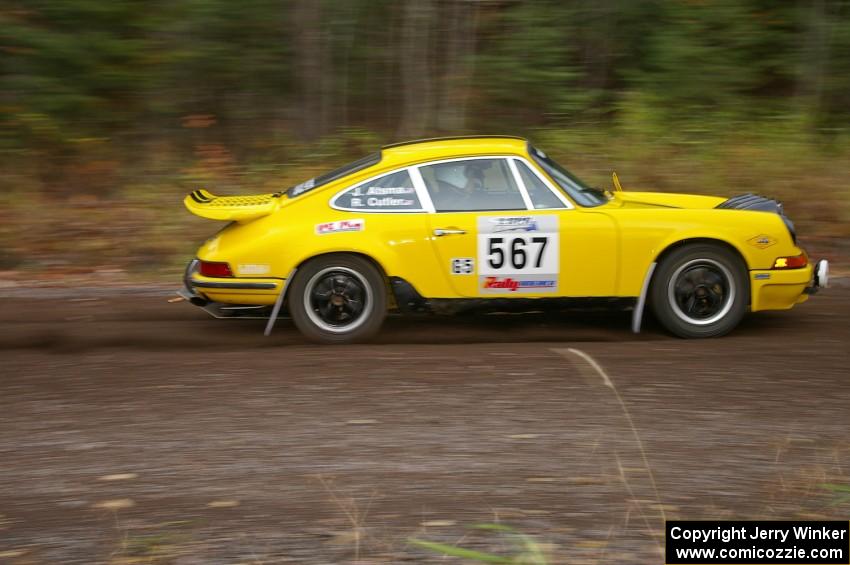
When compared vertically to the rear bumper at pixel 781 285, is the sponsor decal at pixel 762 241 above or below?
above

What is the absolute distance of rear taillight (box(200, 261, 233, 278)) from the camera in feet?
23.7

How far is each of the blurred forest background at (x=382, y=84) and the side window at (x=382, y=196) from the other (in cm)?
522

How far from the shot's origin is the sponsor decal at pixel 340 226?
23.6 feet

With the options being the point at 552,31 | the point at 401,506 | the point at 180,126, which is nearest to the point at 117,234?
the point at 180,126

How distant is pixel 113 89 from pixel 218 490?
1029 cm

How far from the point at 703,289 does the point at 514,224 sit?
1.48 metres

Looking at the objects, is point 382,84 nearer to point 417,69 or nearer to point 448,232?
point 417,69

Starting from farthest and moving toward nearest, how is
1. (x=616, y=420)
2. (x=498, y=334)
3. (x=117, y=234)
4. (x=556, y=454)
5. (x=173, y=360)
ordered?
(x=117, y=234), (x=498, y=334), (x=173, y=360), (x=616, y=420), (x=556, y=454)

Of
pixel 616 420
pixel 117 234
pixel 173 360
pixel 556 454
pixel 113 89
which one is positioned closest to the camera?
pixel 556 454

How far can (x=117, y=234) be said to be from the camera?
37.2ft

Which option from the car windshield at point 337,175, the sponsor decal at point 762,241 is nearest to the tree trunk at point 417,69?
the car windshield at point 337,175

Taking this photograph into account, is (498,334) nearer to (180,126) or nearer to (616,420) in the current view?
(616,420)

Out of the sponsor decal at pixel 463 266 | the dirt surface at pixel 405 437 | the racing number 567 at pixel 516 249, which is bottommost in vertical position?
the dirt surface at pixel 405 437

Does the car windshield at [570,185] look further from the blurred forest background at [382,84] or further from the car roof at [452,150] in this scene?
the blurred forest background at [382,84]
